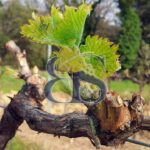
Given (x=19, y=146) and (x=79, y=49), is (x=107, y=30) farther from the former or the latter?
(x=79, y=49)

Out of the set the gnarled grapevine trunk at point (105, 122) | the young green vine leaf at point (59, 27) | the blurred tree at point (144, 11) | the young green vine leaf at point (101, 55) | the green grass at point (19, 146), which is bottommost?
the blurred tree at point (144, 11)

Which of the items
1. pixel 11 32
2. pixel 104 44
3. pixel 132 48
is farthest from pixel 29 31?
pixel 132 48

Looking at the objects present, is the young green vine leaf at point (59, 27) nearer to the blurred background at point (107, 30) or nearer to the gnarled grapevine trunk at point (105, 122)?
the gnarled grapevine trunk at point (105, 122)

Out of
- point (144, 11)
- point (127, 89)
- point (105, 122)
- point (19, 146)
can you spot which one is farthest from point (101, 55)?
point (144, 11)

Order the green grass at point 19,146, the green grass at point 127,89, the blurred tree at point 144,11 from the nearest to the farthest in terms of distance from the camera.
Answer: the green grass at point 19,146, the green grass at point 127,89, the blurred tree at point 144,11

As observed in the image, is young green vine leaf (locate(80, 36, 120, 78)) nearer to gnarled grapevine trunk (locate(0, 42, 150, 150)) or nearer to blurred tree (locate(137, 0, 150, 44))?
gnarled grapevine trunk (locate(0, 42, 150, 150))

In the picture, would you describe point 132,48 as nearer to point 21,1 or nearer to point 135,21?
point 135,21

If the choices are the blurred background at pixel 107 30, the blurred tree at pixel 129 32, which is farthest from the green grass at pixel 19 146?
the blurred tree at pixel 129 32

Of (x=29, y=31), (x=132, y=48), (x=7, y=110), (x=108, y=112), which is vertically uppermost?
(x=29, y=31)
